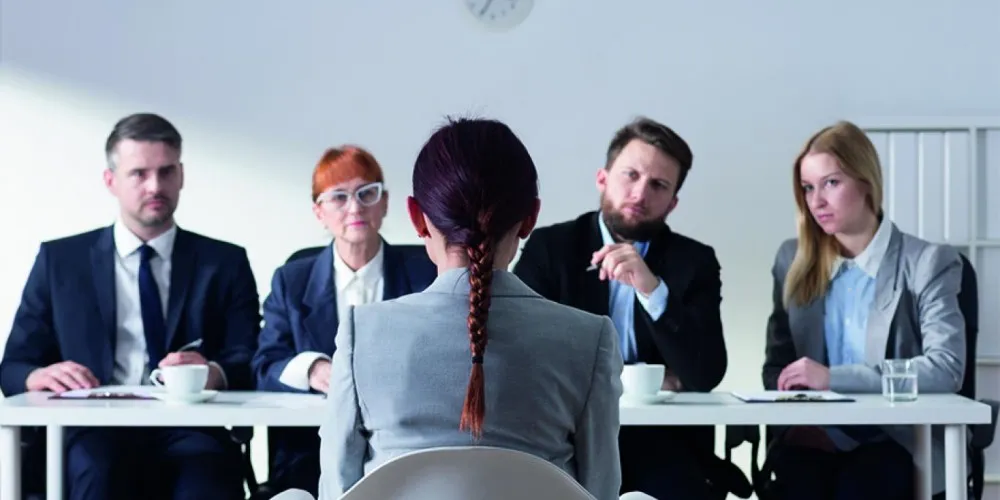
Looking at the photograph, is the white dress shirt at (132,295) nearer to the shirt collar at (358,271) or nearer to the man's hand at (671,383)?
the shirt collar at (358,271)

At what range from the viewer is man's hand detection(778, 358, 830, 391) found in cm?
328

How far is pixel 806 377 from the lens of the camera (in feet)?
10.8

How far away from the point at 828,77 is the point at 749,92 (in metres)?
0.30

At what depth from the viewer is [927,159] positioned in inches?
181

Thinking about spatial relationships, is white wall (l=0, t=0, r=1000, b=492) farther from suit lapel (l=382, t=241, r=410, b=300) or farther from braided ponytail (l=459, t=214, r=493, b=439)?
braided ponytail (l=459, t=214, r=493, b=439)

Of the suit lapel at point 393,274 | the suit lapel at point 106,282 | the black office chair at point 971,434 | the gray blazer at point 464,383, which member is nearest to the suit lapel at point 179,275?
the suit lapel at point 106,282

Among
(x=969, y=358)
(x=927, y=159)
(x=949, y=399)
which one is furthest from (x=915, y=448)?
(x=927, y=159)

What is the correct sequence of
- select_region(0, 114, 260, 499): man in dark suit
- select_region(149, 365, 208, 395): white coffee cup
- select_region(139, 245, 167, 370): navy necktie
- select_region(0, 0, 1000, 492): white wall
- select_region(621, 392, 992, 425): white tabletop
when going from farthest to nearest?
select_region(0, 0, 1000, 492): white wall, select_region(139, 245, 167, 370): navy necktie, select_region(0, 114, 260, 499): man in dark suit, select_region(149, 365, 208, 395): white coffee cup, select_region(621, 392, 992, 425): white tabletop

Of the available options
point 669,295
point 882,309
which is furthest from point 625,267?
point 882,309

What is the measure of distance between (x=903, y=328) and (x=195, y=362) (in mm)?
1917

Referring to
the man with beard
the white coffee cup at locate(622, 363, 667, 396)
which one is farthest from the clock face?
the white coffee cup at locate(622, 363, 667, 396)

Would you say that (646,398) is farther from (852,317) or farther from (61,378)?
(61,378)

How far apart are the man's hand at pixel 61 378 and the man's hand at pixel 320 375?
0.61 m

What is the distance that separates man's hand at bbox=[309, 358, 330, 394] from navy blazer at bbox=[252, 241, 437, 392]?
0.74 feet
